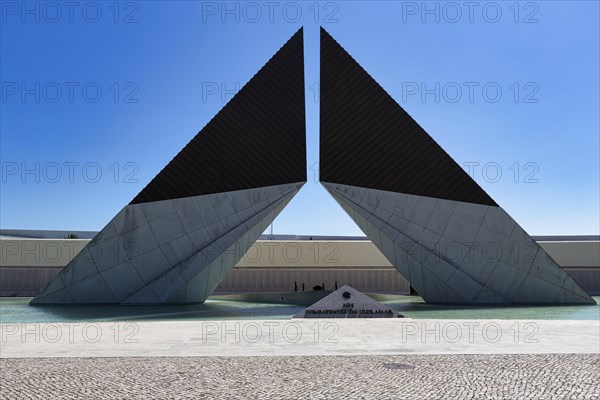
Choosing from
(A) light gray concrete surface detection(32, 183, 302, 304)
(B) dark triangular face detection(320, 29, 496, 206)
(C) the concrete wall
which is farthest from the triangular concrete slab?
(C) the concrete wall

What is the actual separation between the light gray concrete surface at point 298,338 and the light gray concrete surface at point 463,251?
5939 mm

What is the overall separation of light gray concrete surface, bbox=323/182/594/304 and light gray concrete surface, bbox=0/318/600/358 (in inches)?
234

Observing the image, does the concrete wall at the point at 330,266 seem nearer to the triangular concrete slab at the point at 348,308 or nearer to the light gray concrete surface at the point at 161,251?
the light gray concrete surface at the point at 161,251

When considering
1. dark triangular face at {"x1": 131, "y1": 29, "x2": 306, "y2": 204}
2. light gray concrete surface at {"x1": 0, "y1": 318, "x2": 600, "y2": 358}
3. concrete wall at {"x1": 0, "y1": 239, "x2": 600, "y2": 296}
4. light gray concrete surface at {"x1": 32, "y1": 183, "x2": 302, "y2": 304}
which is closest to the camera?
light gray concrete surface at {"x1": 0, "y1": 318, "x2": 600, "y2": 358}

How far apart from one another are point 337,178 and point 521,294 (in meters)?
6.69

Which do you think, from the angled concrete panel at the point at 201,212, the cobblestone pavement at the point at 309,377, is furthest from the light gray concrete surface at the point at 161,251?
the cobblestone pavement at the point at 309,377

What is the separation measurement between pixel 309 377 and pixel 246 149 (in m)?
12.1

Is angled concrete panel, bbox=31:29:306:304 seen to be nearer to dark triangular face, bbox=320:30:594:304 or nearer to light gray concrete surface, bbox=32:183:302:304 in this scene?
light gray concrete surface, bbox=32:183:302:304

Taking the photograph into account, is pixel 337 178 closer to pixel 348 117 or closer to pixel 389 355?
pixel 348 117

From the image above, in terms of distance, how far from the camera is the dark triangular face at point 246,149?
15.9m

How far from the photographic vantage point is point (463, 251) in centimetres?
1558

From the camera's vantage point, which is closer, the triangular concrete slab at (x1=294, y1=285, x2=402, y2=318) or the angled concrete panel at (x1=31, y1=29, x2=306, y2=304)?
the triangular concrete slab at (x1=294, y1=285, x2=402, y2=318)

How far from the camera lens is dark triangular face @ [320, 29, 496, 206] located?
15977 mm

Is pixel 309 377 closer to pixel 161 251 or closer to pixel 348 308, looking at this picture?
pixel 348 308
